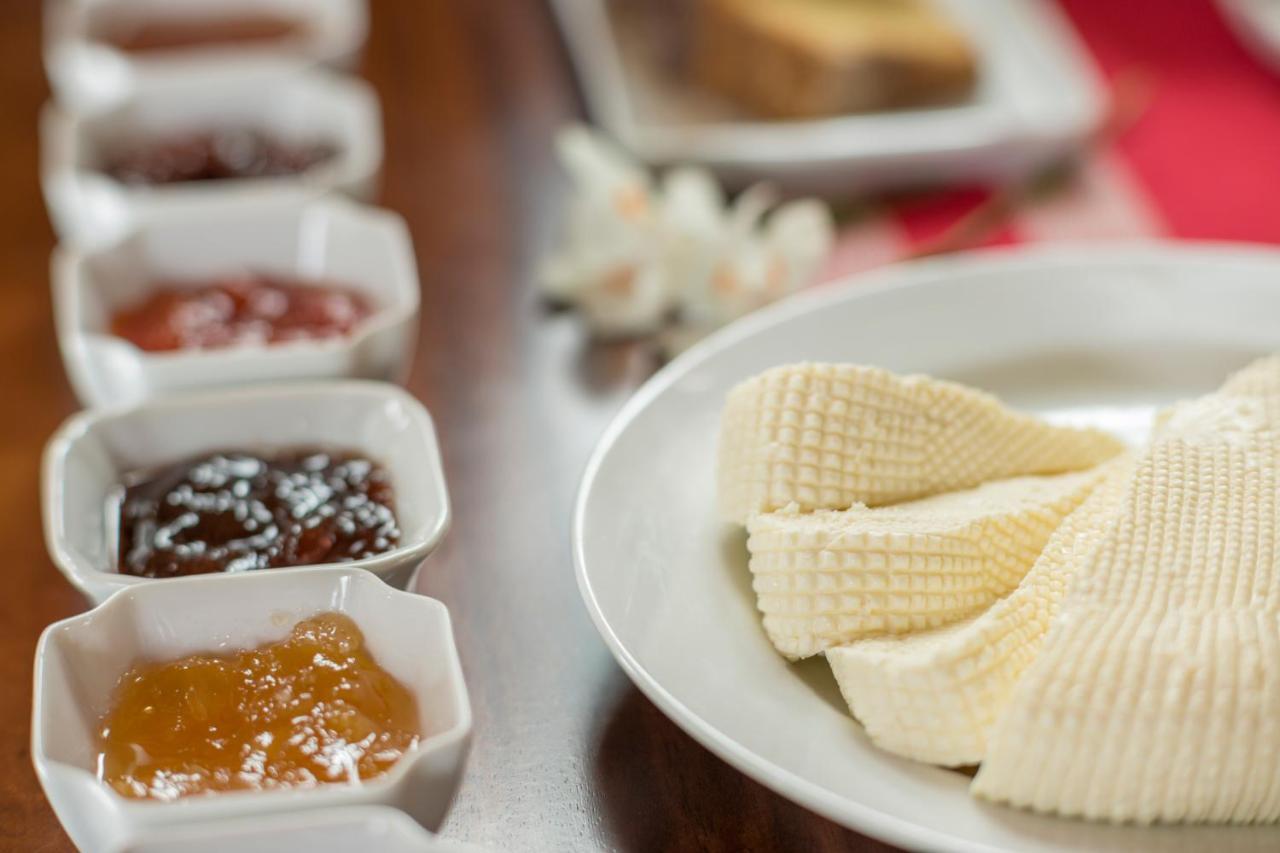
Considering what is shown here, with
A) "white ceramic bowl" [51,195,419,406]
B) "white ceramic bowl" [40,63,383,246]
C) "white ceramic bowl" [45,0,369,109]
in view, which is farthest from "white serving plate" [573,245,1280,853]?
"white ceramic bowl" [45,0,369,109]

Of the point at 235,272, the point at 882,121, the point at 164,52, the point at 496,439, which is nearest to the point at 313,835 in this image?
the point at 496,439

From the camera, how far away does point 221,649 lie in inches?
35.4

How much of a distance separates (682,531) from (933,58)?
1008mm

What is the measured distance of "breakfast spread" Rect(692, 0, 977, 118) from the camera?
5.92 ft

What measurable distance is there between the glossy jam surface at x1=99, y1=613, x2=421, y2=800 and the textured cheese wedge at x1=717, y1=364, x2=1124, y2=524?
0.28m

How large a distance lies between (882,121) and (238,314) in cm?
83

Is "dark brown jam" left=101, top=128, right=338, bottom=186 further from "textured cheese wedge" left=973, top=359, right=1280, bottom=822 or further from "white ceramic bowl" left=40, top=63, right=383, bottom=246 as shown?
"textured cheese wedge" left=973, top=359, right=1280, bottom=822

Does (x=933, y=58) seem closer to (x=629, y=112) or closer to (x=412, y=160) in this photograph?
(x=629, y=112)

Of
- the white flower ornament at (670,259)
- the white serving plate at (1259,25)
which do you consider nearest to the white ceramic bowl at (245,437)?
the white flower ornament at (670,259)

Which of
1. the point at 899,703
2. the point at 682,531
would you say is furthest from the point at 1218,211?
the point at 899,703

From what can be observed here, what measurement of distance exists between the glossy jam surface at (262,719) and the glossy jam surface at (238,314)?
0.45 m

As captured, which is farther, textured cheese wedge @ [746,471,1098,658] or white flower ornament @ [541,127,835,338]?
white flower ornament @ [541,127,835,338]

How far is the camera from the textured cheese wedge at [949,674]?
827 millimetres

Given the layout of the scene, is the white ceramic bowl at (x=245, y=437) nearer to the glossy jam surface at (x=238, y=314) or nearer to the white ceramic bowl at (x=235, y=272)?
the white ceramic bowl at (x=235, y=272)
